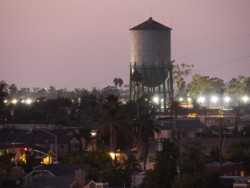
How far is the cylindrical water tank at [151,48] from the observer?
168m

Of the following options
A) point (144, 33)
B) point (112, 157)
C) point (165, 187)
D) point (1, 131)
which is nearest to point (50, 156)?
point (112, 157)

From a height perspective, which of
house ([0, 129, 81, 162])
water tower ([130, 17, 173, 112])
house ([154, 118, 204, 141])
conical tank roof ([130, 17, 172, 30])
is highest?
conical tank roof ([130, 17, 172, 30])

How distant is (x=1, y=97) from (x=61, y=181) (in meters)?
12.8

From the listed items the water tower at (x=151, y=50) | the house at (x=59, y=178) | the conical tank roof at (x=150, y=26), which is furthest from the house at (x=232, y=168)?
the conical tank roof at (x=150, y=26)

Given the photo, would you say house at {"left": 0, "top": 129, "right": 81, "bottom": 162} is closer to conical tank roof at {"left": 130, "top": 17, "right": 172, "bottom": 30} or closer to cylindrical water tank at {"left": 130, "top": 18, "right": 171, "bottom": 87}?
cylindrical water tank at {"left": 130, "top": 18, "right": 171, "bottom": 87}

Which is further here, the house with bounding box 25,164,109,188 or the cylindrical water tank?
the cylindrical water tank

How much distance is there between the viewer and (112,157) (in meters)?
101

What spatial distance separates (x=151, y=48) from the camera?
551ft

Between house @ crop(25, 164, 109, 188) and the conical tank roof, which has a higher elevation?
the conical tank roof

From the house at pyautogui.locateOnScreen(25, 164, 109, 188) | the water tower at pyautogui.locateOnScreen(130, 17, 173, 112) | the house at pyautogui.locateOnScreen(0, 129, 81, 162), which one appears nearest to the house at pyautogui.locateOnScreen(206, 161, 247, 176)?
the house at pyautogui.locateOnScreen(25, 164, 109, 188)

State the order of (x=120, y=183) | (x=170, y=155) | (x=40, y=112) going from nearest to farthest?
1. (x=120, y=183)
2. (x=170, y=155)
3. (x=40, y=112)

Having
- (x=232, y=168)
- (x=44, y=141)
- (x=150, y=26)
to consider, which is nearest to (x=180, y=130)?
(x=44, y=141)

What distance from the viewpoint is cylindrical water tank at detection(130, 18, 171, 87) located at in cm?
16775

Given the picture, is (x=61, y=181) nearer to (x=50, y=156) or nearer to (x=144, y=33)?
(x=50, y=156)
